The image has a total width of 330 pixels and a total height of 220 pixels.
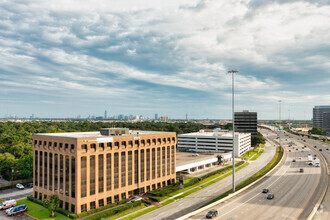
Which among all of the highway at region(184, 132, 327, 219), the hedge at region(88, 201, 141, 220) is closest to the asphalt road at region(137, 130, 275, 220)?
the hedge at region(88, 201, 141, 220)

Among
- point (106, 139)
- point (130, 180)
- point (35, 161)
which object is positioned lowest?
point (130, 180)

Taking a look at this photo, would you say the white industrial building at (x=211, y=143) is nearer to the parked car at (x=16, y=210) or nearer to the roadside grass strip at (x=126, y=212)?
the roadside grass strip at (x=126, y=212)

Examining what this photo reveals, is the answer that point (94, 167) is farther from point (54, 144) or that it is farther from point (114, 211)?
point (54, 144)

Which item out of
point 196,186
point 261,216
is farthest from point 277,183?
point 261,216

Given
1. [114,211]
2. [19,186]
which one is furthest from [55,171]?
[19,186]

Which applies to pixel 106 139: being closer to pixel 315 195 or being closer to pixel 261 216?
pixel 261 216

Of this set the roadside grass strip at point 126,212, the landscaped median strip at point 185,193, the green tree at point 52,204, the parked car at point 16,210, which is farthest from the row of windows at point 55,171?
the landscaped median strip at point 185,193
